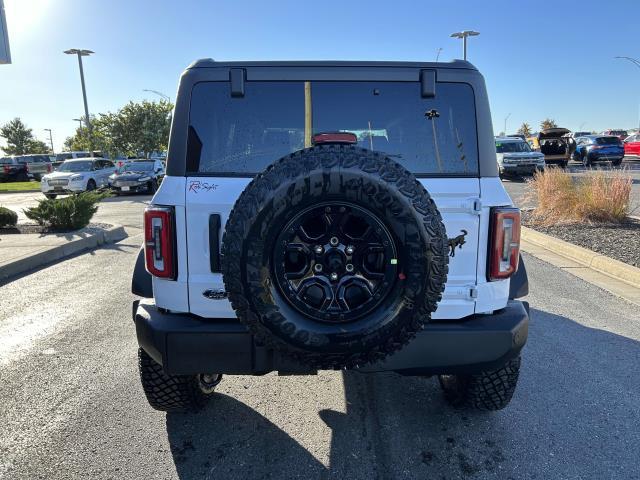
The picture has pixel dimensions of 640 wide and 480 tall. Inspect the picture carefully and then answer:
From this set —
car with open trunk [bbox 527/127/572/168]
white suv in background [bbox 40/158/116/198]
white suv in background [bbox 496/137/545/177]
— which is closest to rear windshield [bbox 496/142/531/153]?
white suv in background [bbox 496/137/545/177]

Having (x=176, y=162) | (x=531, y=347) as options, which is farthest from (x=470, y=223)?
(x=531, y=347)

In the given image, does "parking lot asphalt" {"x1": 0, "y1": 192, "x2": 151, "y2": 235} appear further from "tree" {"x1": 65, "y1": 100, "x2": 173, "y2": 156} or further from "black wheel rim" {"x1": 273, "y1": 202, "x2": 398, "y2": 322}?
"tree" {"x1": 65, "y1": 100, "x2": 173, "y2": 156}

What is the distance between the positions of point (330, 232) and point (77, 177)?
20.4 meters

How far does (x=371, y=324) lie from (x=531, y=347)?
2582 millimetres

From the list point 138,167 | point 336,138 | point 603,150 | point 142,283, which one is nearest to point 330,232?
point 336,138

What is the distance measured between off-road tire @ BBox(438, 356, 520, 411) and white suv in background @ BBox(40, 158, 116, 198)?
19413 mm

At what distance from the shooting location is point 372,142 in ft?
8.19

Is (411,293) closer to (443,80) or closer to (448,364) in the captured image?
(448,364)

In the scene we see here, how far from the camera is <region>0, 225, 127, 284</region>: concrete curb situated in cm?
654

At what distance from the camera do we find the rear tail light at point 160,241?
2.29m

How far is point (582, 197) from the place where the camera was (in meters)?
9.23

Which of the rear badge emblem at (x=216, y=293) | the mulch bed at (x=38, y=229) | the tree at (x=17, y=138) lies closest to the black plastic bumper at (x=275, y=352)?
the rear badge emblem at (x=216, y=293)

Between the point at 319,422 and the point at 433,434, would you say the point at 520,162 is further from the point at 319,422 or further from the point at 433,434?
the point at 319,422

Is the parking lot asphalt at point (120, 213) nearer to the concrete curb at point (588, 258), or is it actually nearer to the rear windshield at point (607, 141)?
the concrete curb at point (588, 258)
